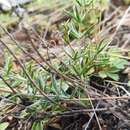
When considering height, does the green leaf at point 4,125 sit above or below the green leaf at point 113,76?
below

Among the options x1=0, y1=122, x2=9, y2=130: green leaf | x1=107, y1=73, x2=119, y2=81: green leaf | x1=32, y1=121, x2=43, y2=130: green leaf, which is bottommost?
x1=32, y1=121, x2=43, y2=130: green leaf

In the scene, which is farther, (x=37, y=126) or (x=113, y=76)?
(x=113, y=76)

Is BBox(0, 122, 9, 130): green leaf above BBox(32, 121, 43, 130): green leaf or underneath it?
above

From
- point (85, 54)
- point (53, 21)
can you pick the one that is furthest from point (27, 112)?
point (53, 21)

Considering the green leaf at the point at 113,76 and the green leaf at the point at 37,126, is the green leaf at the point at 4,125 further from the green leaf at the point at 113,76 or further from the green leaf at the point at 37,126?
the green leaf at the point at 113,76

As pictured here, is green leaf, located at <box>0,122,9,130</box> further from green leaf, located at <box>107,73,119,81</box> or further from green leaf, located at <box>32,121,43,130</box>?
green leaf, located at <box>107,73,119,81</box>

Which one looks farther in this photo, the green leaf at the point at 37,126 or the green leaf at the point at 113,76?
the green leaf at the point at 113,76

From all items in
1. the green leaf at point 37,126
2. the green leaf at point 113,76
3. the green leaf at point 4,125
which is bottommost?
the green leaf at point 37,126

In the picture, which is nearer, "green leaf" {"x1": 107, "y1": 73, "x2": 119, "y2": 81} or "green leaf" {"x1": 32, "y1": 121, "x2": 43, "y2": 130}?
"green leaf" {"x1": 32, "y1": 121, "x2": 43, "y2": 130}

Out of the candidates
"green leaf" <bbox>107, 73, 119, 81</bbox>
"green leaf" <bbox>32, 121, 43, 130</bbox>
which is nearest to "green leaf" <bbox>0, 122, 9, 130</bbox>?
"green leaf" <bbox>32, 121, 43, 130</bbox>

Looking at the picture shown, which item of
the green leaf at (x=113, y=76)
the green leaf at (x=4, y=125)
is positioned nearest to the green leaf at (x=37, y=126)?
the green leaf at (x=4, y=125)

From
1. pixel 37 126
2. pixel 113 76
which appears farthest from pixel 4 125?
pixel 113 76

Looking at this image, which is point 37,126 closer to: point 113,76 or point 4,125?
point 4,125
